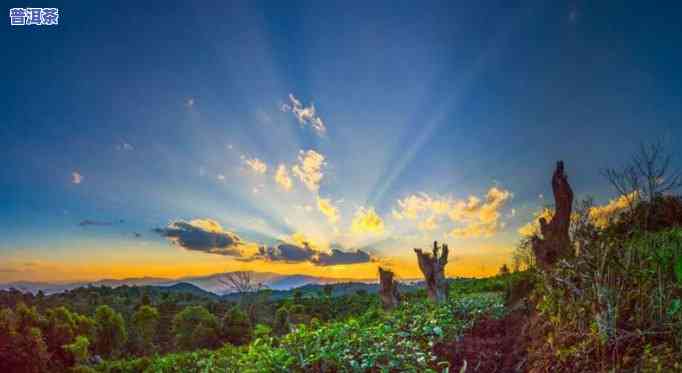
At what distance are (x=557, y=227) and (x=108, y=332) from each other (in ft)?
87.7

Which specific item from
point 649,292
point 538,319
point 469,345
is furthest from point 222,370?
point 649,292

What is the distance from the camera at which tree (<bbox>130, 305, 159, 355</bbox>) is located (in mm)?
28578

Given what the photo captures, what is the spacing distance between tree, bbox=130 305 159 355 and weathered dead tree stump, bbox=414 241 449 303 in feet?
80.2

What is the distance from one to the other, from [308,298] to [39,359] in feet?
98.0

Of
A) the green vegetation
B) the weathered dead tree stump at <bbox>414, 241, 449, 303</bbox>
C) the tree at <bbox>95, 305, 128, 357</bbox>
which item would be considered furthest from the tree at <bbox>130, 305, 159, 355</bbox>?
the green vegetation

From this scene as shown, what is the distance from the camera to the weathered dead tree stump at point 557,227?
7.61 meters

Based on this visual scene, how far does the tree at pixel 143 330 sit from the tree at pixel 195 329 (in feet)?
12.4

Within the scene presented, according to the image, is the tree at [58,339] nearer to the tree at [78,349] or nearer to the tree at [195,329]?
the tree at [78,349]

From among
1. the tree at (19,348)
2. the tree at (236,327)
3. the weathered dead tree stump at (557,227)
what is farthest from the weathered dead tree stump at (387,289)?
the tree at (236,327)

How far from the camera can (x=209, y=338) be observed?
1009 inches

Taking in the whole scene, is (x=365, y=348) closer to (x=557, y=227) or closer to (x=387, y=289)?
(x=557, y=227)

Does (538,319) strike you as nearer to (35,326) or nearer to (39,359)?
(39,359)

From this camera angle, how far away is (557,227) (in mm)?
8547

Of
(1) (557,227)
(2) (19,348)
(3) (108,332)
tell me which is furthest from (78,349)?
(1) (557,227)
